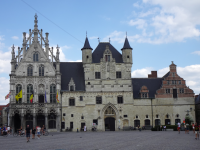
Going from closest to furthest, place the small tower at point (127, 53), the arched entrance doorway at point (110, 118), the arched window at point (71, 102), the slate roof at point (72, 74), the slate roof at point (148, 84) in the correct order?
the arched window at point (71, 102)
the arched entrance doorway at point (110, 118)
the slate roof at point (72, 74)
the small tower at point (127, 53)
the slate roof at point (148, 84)

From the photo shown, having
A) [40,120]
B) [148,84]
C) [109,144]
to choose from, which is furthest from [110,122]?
[109,144]

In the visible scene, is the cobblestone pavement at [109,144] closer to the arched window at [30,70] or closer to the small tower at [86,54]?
the arched window at [30,70]

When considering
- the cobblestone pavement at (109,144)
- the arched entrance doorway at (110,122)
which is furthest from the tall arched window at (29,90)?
the cobblestone pavement at (109,144)

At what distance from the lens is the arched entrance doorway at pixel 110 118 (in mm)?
63344

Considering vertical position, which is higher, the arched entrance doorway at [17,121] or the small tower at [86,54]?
the small tower at [86,54]

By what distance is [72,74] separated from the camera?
6569cm

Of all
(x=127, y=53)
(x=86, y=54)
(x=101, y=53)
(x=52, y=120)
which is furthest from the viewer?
(x=101, y=53)

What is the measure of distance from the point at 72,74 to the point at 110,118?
41.5 feet

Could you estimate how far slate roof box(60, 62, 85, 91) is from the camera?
63.6m

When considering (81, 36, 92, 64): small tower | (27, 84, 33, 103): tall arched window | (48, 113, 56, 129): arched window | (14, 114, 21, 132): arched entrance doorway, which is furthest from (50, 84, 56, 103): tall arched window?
(81, 36, 92, 64): small tower

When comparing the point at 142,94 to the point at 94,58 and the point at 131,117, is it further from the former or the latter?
the point at 94,58

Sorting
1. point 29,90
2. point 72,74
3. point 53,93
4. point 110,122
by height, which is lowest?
point 110,122

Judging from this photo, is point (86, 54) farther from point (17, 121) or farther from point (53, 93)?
point (17, 121)

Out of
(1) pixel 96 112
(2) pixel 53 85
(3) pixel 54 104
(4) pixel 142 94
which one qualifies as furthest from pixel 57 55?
(4) pixel 142 94
